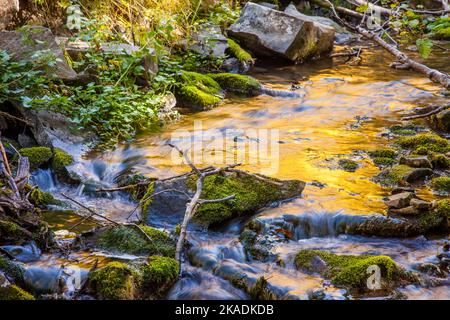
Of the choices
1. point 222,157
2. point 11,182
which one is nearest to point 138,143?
point 222,157

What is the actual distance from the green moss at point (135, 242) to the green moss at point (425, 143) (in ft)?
10.5

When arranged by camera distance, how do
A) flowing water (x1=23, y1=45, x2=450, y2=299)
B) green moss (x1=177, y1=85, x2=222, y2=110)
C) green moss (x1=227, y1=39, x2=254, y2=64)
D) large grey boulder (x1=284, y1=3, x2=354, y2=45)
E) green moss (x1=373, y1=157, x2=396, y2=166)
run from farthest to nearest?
1. large grey boulder (x1=284, y1=3, x2=354, y2=45)
2. green moss (x1=227, y1=39, x2=254, y2=64)
3. green moss (x1=177, y1=85, x2=222, y2=110)
4. green moss (x1=373, y1=157, x2=396, y2=166)
5. flowing water (x1=23, y1=45, x2=450, y2=299)

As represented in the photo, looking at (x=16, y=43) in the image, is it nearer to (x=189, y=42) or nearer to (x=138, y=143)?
(x=138, y=143)

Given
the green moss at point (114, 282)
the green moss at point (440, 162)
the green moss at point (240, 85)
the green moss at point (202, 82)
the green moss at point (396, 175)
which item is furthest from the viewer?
the green moss at point (240, 85)

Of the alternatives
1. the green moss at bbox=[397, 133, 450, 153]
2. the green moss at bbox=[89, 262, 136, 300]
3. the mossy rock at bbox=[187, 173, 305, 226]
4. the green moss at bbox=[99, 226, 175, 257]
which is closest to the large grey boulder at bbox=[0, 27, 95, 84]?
the mossy rock at bbox=[187, 173, 305, 226]

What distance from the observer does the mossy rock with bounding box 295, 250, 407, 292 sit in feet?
10.7

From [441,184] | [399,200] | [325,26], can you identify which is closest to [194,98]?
[441,184]

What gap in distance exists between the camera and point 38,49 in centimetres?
642

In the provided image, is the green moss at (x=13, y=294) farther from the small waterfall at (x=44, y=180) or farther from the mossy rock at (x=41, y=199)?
the small waterfall at (x=44, y=180)

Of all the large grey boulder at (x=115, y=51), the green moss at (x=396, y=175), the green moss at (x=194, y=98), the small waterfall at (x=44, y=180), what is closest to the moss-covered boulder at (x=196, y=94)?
the green moss at (x=194, y=98)

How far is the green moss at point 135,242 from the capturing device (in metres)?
3.71

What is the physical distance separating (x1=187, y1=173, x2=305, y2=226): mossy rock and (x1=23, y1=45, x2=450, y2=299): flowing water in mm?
110

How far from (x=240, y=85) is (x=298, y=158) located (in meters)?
3.52

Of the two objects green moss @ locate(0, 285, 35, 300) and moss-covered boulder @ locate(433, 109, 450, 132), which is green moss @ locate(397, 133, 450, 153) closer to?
moss-covered boulder @ locate(433, 109, 450, 132)
